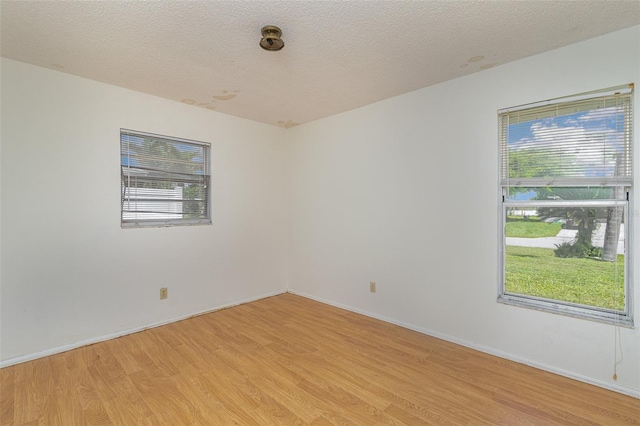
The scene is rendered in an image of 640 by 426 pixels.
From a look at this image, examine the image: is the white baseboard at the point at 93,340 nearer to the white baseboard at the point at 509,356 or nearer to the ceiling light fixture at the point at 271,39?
the white baseboard at the point at 509,356

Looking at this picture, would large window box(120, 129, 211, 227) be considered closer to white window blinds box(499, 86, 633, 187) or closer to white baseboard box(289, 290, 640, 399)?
white baseboard box(289, 290, 640, 399)

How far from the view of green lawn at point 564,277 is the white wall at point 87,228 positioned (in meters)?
3.12

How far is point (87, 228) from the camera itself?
2.76m

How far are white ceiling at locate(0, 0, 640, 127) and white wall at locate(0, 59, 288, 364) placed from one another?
0.31 m

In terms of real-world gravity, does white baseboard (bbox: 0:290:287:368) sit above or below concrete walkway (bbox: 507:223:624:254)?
below

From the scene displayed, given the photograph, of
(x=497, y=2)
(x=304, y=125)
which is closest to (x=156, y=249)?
(x=304, y=125)

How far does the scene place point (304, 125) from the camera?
4.23 m

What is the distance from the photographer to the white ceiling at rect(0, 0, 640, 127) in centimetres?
178

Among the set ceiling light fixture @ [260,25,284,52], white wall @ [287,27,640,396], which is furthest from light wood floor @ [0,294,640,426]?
ceiling light fixture @ [260,25,284,52]

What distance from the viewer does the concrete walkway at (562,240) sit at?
2088 mm

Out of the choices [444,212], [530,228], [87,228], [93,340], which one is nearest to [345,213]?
[444,212]

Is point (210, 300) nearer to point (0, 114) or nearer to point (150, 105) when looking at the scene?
point (150, 105)

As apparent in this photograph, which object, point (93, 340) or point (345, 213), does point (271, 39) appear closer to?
point (345, 213)

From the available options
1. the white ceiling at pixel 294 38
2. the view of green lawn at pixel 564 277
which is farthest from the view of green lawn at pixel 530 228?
the white ceiling at pixel 294 38
